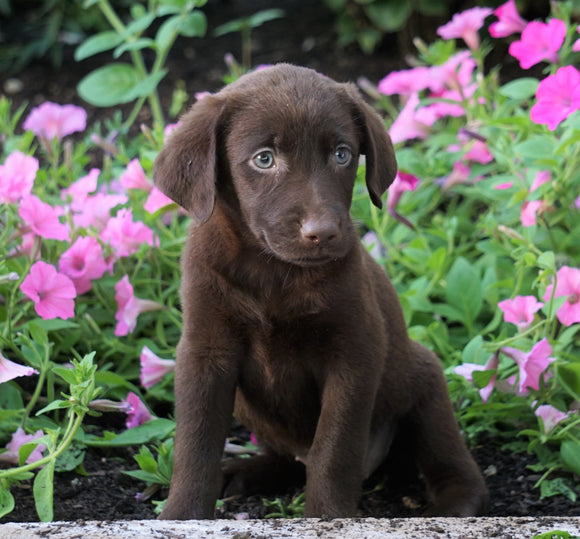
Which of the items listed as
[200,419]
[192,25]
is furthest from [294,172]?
[192,25]

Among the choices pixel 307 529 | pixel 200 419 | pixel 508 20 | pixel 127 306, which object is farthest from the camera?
pixel 508 20

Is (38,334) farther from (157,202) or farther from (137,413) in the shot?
(157,202)

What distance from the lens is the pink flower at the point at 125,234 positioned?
3.60m

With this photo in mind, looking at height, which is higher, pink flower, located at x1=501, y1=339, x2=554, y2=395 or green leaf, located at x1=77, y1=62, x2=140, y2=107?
green leaf, located at x1=77, y1=62, x2=140, y2=107

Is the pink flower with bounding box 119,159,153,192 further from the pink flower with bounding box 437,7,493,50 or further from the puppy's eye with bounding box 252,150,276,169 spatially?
the pink flower with bounding box 437,7,493,50

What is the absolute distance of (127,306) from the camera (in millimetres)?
3508

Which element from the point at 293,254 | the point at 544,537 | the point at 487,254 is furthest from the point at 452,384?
the point at 544,537

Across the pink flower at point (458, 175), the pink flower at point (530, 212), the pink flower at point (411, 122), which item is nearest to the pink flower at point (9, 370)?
the pink flower at point (530, 212)

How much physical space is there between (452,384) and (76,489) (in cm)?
129

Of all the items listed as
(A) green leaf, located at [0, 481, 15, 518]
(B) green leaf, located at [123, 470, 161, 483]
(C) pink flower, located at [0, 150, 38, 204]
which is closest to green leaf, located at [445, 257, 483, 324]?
(B) green leaf, located at [123, 470, 161, 483]

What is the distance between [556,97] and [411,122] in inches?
42.7

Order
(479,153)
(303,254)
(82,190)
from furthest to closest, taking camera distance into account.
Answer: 1. (479,153)
2. (82,190)
3. (303,254)

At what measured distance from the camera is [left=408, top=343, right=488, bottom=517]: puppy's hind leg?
3.05 metres

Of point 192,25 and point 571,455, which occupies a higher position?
point 192,25
